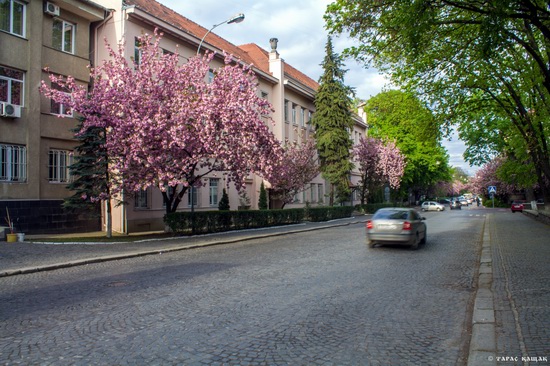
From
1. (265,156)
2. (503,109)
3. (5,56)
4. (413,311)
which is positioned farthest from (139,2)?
(413,311)

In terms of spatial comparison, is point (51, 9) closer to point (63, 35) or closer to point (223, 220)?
point (63, 35)

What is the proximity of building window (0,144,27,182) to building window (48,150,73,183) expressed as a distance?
1.27 meters

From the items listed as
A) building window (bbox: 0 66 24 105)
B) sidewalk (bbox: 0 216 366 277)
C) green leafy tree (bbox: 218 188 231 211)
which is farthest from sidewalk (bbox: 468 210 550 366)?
building window (bbox: 0 66 24 105)

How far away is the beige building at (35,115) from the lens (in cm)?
1764

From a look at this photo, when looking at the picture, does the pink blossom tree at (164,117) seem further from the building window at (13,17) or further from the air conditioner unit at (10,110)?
the building window at (13,17)

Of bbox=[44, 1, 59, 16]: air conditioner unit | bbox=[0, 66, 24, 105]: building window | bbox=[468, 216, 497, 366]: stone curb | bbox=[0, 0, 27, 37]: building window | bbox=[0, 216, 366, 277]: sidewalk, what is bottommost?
bbox=[468, 216, 497, 366]: stone curb

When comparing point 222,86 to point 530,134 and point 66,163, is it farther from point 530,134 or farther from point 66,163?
point 530,134

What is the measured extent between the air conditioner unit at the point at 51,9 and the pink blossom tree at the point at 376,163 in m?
32.6

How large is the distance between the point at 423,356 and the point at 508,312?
7.37 feet

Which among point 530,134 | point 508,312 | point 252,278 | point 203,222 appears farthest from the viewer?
point 530,134

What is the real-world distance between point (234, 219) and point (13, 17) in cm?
1341

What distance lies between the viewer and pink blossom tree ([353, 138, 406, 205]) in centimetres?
4522

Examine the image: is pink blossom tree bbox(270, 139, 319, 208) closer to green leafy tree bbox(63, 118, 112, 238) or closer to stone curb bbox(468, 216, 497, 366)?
green leafy tree bbox(63, 118, 112, 238)

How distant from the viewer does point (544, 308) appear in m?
5.91
